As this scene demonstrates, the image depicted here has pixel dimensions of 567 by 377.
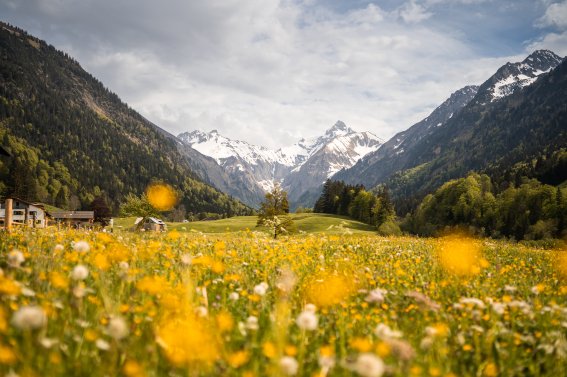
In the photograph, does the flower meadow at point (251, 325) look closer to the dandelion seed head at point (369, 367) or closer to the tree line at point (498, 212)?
the dandelion seed head at point (369, 367)

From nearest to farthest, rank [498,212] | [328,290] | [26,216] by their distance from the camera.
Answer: [328,290] < [26,216] < [498,212]

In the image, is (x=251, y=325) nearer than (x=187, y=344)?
No

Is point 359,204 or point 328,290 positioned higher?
point 359,204

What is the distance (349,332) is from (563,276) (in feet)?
27.4

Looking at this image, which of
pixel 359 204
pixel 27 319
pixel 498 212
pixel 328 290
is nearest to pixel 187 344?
pixel 27 319

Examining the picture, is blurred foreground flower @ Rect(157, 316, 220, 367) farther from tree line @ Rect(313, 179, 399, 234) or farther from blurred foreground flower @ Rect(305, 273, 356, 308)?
tree line @ Rect(313, 179, 399, 234)

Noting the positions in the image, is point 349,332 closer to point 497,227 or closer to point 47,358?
point 47,358

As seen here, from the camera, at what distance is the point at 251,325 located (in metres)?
3.68

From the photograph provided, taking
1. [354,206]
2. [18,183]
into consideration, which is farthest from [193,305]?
[18,183]

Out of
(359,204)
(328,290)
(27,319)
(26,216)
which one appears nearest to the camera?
(27,319)

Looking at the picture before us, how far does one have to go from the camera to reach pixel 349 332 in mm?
4488

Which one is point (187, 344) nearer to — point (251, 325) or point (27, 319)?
point (251, 325)

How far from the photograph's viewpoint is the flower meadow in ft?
9.93

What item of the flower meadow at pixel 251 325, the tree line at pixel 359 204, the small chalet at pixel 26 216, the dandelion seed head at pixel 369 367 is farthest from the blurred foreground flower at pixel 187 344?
the tree line at pixel 359 204
